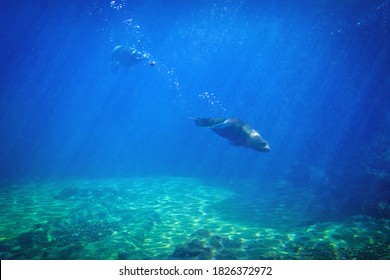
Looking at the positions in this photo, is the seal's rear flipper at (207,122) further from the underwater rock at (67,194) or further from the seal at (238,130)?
the underwater rock at (67,194)

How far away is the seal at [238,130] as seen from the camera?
6.92 m

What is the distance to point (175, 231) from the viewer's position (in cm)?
923

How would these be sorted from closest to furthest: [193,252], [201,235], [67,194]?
[193,252] < [201,235] < [67,194]

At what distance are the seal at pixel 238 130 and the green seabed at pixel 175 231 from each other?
2.85 m

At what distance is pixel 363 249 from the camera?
7148 mm

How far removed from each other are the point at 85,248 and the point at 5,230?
363 cm

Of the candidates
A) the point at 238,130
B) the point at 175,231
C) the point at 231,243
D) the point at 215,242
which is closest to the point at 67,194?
the point at 175,231

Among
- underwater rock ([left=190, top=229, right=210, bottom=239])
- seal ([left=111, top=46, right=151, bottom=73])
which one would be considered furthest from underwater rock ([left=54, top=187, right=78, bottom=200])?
underwater rock ([left=190, top=229, right=210, bottom=239])

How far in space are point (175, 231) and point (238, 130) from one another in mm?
4518

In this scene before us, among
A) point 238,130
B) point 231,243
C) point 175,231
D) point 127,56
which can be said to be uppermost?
point 127,56

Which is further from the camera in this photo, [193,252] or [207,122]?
[207,122]

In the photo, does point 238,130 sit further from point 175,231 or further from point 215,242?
point 175,231
